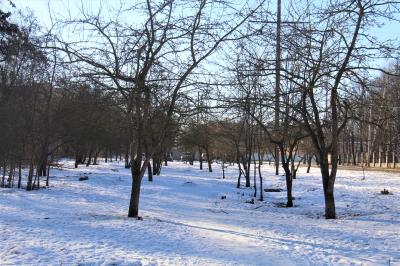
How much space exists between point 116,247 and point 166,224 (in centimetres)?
375

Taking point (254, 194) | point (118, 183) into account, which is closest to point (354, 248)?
point (254, 194)

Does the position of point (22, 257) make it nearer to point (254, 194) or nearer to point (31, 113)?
point (31, 113)

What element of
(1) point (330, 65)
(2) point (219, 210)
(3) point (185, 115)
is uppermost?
(1) point (330, 65)

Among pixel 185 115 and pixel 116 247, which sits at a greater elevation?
pixel 185 115

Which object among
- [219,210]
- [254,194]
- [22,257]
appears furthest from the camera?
[254,194]

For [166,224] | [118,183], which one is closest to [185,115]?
[166,224]

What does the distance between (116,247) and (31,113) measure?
16584 mm

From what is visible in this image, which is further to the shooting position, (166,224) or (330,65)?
(330,65)

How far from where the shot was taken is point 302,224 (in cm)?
1360

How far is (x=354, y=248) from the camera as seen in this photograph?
31.0 ft

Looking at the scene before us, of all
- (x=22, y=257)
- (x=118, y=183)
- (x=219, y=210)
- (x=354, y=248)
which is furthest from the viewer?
Result: (x=118, y=183)

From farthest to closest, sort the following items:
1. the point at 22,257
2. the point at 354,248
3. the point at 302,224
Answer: the point at 302,224 → the point at 354,248 → the point at 22,257

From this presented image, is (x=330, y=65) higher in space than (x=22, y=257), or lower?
higher

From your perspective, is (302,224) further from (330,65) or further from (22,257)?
(22,257)
